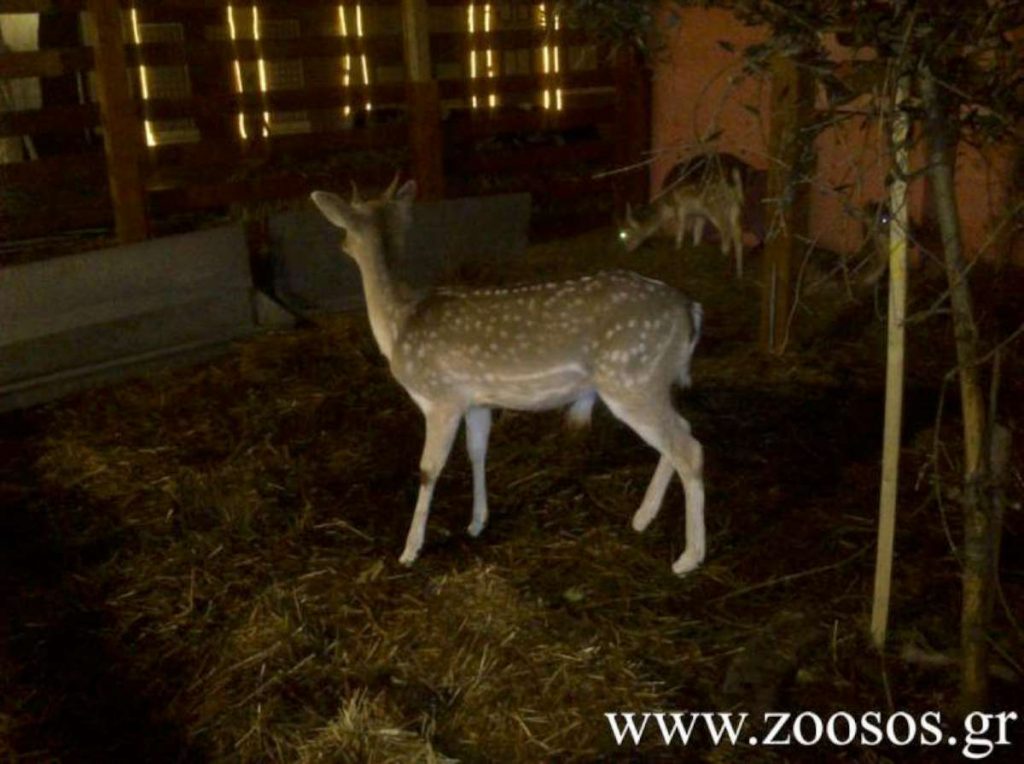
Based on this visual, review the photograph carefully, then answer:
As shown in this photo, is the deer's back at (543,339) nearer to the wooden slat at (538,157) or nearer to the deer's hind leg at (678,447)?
the deer's hind leg at (678,447)

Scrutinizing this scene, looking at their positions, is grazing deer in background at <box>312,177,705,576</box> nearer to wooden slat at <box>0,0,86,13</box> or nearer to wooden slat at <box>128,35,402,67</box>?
wooden slat at <box>0,0,86,13</box>

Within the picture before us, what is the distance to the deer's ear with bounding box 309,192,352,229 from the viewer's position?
4.46m

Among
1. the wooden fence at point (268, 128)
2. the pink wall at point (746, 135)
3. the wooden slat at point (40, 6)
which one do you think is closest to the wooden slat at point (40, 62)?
the wooden fence at point (268, 128)

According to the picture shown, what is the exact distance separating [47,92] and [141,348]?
17.2 feet

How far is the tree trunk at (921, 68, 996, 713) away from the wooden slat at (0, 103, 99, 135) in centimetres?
642

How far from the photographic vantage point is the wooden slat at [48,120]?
25.4ft

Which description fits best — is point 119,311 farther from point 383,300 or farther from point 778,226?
point 778,226

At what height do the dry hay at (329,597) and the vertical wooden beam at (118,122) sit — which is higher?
the vertical wooden beam at (118,122)

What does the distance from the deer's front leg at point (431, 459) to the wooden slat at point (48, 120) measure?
4.71 m

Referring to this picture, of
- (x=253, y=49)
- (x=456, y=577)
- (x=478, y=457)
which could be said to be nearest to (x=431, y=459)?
(x=478, y=457)

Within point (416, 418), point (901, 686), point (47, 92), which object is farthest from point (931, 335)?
point (47, 92)

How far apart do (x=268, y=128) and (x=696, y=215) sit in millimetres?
3475

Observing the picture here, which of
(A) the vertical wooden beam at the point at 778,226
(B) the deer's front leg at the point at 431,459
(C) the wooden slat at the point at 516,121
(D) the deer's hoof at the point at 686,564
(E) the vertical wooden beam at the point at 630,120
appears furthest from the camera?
(E) the vertical wooden beam at the point at 630,120

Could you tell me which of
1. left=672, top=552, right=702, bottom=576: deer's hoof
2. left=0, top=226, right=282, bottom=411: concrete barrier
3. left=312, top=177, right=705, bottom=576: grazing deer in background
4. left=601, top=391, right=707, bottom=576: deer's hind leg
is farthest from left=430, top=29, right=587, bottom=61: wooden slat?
left=672, top=552, right=702, bottom=576: deer's hoof
